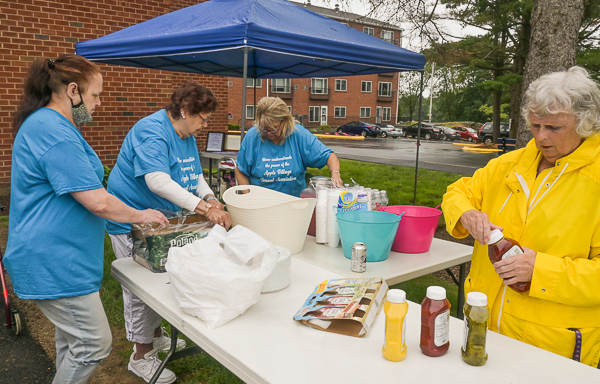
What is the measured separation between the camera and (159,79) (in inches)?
274

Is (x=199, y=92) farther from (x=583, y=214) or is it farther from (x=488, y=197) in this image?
(x=583, y=214)

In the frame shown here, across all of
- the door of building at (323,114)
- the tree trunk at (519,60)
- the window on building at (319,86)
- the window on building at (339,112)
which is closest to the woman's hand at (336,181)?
the tree trunk at (519,60)

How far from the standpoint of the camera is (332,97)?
40812 mm

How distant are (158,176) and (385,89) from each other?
4428 cm

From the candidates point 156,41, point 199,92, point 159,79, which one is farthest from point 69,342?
point 159,79

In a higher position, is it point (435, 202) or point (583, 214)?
point (583, 214)

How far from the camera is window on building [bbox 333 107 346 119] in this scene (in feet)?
136

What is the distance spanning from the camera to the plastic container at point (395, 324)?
121cm

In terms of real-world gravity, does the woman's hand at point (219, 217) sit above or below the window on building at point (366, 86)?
below

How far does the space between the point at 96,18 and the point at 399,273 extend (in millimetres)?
6260

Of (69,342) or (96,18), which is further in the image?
(96,18)

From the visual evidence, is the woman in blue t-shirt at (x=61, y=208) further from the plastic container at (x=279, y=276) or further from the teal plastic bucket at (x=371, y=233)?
the teal plastic bucket at (x=371, y=233)

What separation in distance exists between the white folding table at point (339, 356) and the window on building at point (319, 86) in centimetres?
3930

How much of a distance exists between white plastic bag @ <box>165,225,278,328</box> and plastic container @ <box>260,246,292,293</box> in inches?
8.9
